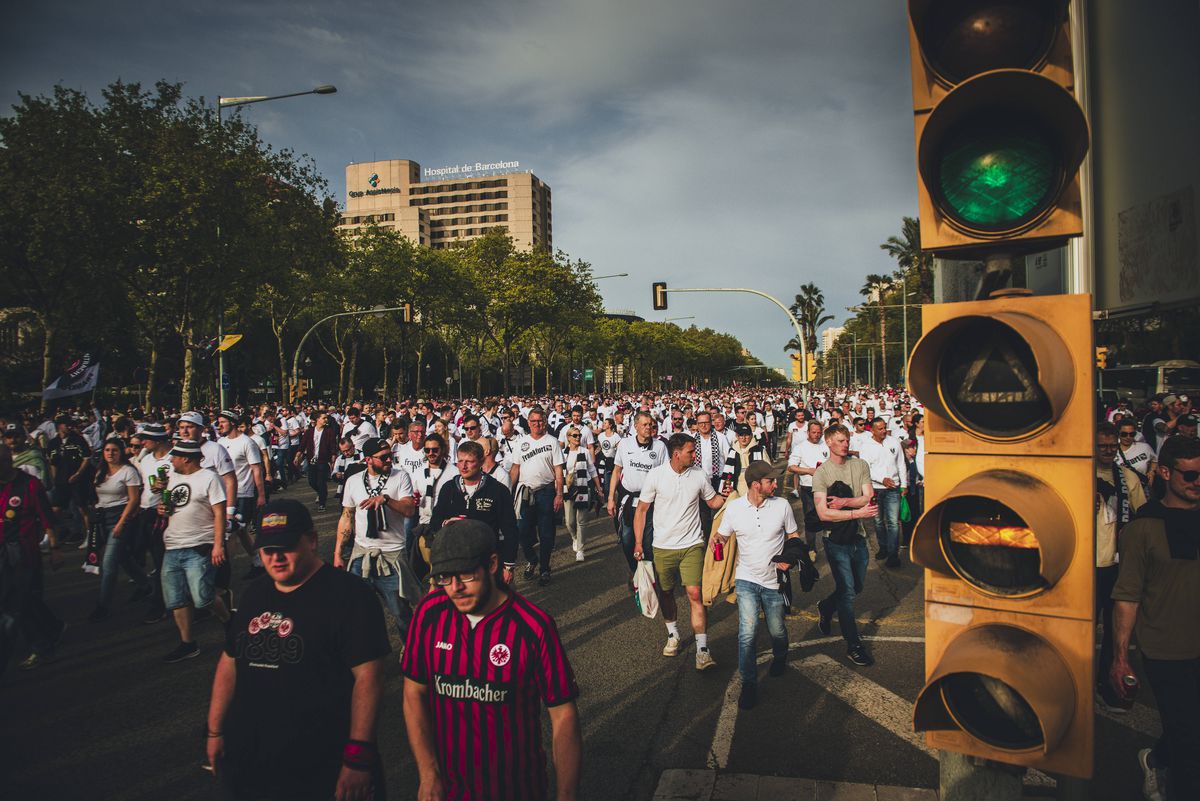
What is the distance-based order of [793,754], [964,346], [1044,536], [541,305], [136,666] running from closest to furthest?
[1044,536] → [964,346] → [793,754] → [136,666] → [541,305]

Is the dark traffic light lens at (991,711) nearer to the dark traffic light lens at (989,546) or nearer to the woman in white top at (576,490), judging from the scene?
the dark traffic light lens at (989,546)

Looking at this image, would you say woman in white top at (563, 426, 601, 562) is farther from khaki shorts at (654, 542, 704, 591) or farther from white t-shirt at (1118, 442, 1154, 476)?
white t-shirt at (1118, 442, 1154, 476)

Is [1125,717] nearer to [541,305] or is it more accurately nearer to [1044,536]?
[1044,536]

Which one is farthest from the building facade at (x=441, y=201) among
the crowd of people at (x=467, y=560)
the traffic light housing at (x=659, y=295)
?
the crowd of people at (x=467, y=560)

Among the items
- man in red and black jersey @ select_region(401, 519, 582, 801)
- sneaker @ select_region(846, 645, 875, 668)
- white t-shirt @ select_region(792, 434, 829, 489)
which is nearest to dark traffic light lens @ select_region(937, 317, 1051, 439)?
man in red and black jersey @ select_region(401, 519, 582, 801)

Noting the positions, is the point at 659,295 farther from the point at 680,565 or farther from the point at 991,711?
the point at 991,711

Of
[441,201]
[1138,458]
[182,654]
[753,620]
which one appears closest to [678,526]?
[753,620]

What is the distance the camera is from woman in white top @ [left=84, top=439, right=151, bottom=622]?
731cm

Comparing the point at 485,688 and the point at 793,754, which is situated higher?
the point at 485,688

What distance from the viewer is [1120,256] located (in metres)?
31.5

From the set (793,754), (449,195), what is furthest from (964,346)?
(449,195)

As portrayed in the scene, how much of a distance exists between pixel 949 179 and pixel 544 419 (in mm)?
7997

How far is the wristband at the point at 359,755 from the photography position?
8.95 ft

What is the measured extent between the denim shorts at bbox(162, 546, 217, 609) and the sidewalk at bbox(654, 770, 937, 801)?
431cm
